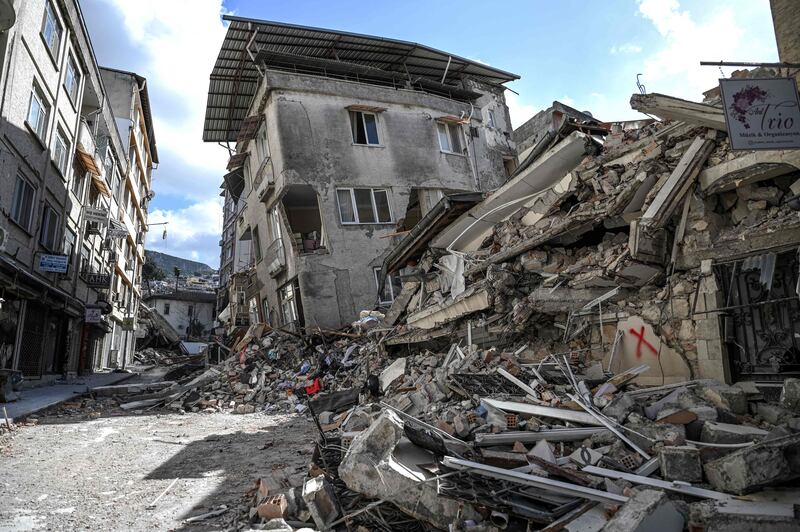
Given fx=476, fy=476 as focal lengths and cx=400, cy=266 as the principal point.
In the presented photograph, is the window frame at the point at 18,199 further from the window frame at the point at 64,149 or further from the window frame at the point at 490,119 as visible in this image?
the window frame at the point at 490,119

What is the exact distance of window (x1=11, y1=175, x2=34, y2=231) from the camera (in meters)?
12.8

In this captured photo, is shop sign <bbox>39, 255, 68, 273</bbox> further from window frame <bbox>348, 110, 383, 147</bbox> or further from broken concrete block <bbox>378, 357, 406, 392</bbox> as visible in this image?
broken concrete block <bbox>378, 357, 406, 392</bbox>

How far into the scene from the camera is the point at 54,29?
15242 mm

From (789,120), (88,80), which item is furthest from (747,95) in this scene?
(88,80)

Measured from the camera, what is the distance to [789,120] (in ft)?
16.4

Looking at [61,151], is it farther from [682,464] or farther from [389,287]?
[682,464]

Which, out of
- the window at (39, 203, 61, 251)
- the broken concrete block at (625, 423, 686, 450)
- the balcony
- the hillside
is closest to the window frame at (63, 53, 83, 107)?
the window at (39, 203, 61, 251)

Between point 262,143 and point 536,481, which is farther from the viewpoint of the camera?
point 262,143

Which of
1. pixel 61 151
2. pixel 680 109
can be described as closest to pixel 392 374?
pixel 680 109

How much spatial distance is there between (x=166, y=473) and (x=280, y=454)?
1.51 m

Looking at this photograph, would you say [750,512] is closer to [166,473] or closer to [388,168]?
[166,473]

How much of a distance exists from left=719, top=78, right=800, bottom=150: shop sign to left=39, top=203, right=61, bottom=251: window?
17.5 metres

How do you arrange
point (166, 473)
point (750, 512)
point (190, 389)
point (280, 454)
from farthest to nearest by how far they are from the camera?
point (190, 389), point (280, 454), point (166, 473), point (750, 512)

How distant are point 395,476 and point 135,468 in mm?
4169
